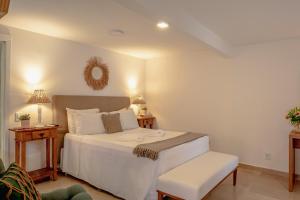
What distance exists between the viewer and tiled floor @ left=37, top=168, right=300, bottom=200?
2789mm

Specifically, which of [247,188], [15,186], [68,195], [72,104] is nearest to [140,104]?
[72,104]

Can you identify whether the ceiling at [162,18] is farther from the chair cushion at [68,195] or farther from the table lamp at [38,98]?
the chair cushion at [68,195]

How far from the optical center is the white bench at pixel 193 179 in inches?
82.7

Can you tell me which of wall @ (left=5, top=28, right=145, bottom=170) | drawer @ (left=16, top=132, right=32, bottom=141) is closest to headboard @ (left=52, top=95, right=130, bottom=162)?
wall @ (left=5, top=28, right=145, bottom=170)

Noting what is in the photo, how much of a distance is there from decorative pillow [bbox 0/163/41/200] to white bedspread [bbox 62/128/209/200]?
58.1 inches

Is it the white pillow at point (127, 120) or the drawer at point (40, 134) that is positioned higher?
the white pillow at point (127, 120)

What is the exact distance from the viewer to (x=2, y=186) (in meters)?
0.93

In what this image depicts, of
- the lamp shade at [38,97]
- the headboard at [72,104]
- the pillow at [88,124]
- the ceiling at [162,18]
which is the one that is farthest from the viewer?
the headboard at [72,104]

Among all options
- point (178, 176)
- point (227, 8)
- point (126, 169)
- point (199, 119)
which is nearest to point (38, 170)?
point (126, 169)

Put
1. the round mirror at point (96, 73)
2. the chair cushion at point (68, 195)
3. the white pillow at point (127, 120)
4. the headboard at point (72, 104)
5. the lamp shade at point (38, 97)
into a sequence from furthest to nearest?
the round mirror at point (96, 73) → the white pillow at point (127, 120) → the headboard at point (72, 104) → the lamp shade at point (38, 97) → the chair cushion at point (68, 195)

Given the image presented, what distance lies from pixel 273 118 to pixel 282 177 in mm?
982

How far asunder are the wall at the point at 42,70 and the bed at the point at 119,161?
321mm

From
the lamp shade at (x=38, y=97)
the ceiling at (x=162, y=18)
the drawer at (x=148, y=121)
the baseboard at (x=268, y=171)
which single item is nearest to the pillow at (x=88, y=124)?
the lamp shade at (x=38, y=97)

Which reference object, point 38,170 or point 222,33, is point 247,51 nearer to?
point 222,33
